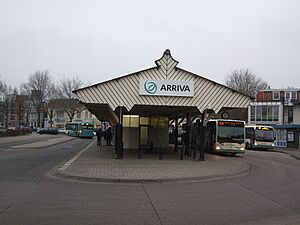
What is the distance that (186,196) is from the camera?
11.1 meters

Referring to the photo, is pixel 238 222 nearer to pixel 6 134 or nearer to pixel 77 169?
pixel 77 169

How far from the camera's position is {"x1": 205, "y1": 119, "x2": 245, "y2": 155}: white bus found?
101ft

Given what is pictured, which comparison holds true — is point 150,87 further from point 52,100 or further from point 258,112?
point 52,100

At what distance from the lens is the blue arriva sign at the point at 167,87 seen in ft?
71.3

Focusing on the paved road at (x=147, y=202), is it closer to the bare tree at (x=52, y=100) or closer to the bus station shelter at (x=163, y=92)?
the bus station shelter at (x=163, y=92)

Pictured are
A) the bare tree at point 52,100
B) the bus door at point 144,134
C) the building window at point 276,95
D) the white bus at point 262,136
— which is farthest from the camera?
the bare tree at point 52,100

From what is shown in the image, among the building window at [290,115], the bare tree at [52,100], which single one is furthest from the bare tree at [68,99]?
the building window at [290,115]

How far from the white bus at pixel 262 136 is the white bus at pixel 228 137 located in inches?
466

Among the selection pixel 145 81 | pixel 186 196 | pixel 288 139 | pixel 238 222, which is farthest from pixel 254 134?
pixel 238 222

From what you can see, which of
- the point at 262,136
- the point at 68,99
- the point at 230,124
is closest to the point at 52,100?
the point at 68,99

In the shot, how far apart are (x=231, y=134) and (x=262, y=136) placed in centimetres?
1282

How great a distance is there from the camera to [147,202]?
10.2m

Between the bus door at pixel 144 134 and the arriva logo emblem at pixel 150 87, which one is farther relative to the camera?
the bus door at pixel 144 134

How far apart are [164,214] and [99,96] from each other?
1352 centimetres
